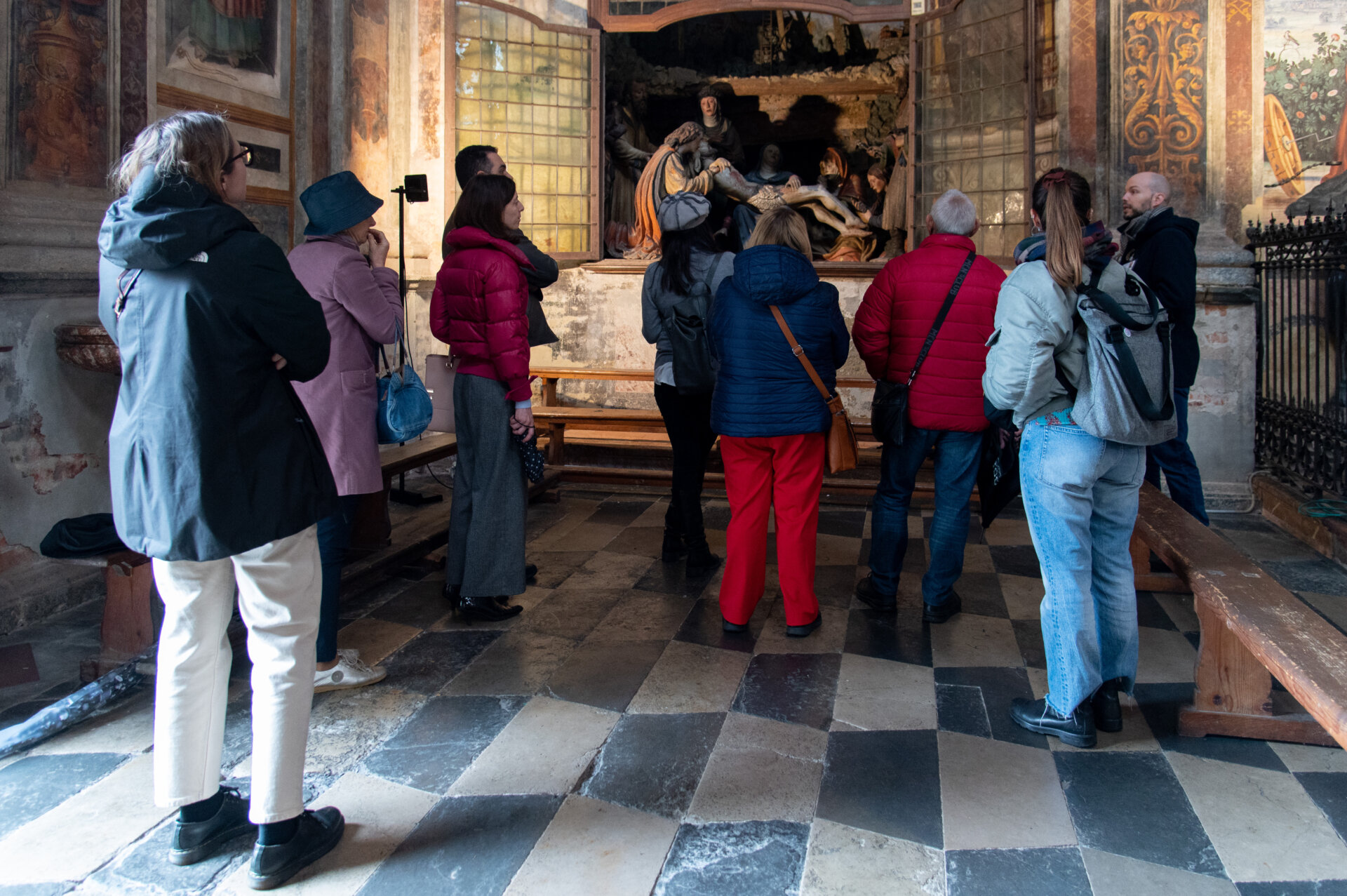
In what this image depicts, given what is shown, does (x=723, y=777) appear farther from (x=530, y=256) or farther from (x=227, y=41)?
(x=227, y=41)

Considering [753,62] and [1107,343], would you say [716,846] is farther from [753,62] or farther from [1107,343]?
[753,62]

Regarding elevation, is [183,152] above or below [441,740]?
above

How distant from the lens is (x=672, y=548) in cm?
464

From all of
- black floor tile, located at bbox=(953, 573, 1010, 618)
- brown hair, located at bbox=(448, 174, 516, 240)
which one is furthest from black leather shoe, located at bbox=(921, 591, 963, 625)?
brown hair, located at bbox=(448, 174, 516, 240)

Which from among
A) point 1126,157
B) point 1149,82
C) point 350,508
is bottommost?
point 350,508

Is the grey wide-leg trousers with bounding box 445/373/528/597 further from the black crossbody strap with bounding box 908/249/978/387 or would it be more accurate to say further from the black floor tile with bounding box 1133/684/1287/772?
the black floor tile with bounding box 1133/684/1287/772

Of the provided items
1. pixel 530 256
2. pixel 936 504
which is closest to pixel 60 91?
pixel 530 256

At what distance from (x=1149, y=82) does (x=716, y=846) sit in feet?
17.9

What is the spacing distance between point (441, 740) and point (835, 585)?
199cm

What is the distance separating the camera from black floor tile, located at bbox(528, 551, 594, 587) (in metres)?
4.40

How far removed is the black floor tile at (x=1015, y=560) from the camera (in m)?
4.44

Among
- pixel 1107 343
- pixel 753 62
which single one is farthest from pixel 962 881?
pixel 753 62

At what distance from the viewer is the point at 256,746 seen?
2111 mm

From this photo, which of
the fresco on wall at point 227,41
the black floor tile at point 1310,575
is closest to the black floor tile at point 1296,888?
the black floor tile at point 1310,575
